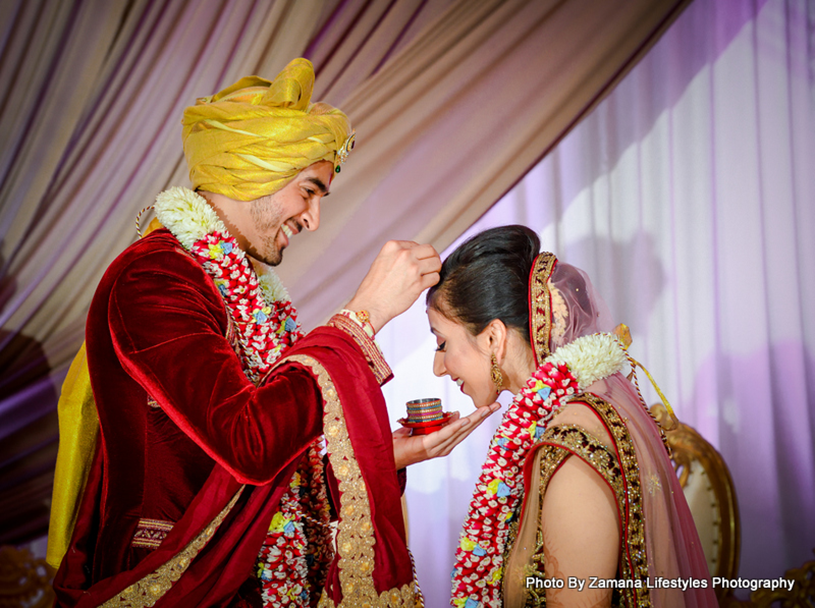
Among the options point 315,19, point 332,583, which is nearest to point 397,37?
point 315,19

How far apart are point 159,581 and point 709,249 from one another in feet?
8.94

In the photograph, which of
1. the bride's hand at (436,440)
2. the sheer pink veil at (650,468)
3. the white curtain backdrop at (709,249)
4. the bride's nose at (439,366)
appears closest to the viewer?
the sheer pink veil at (650,468)

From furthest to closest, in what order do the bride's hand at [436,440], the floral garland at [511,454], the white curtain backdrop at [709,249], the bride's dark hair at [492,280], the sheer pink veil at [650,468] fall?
the white curtain backdrop at [709,249]
the bride's hand at [436,440]
the bride's dark hair at [492,280]
the floral garland at [511,454]
the sheer pink veil at [650,468]

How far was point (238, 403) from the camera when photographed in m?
1.27

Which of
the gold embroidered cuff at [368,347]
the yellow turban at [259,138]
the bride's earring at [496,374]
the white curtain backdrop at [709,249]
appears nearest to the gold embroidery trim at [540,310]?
the bride's earring at [496,374]

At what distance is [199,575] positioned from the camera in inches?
53.4

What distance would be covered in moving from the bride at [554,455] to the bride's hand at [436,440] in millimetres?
74

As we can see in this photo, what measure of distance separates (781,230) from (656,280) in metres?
0.63

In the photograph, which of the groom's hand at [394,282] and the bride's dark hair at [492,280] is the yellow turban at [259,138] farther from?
the bride's dark hair at [492,280]

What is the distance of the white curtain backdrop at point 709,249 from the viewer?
2.89m

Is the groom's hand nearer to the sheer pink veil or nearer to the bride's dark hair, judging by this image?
the bride's dark hair

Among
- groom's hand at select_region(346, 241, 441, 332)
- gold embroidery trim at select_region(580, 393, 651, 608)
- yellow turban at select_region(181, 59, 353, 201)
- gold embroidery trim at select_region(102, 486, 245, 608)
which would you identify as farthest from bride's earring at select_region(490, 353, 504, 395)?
gold embroidery trim at select_region(102, 486, 245, 608)

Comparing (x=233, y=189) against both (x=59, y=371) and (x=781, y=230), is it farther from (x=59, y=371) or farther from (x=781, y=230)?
(x=781, y=230)

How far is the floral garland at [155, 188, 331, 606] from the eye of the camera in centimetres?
155
